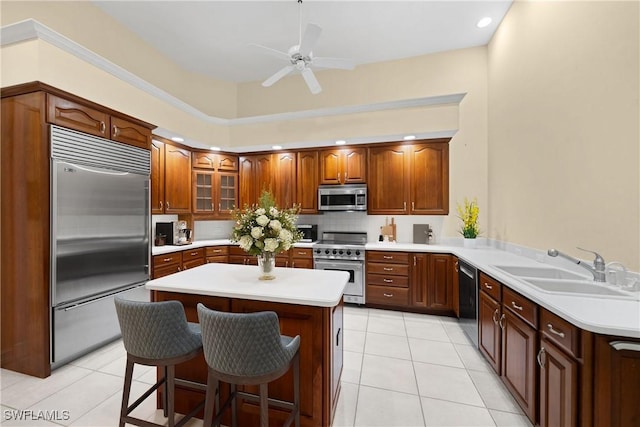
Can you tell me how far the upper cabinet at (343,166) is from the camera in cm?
430

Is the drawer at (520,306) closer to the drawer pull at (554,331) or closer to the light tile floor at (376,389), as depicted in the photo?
the drawer pull at (554,331)

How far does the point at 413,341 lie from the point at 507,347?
1096 millimetres

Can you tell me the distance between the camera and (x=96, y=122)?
8.76ft

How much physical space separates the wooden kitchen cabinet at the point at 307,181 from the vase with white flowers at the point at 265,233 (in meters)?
2.59

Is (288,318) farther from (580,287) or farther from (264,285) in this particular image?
Answer: (580,287)

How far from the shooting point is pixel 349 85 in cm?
412

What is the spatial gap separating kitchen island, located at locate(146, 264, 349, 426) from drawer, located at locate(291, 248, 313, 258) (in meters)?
2.27

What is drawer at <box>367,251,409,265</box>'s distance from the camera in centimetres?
375

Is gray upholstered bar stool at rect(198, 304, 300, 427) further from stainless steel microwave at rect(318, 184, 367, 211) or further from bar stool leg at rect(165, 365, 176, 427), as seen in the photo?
stainless steel microwave at rect(318, 184, 367, 211)

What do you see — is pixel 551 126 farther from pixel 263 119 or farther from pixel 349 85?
pixel 263 119

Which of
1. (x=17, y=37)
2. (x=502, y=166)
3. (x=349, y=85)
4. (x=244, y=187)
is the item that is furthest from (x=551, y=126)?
(x=17, y=37)

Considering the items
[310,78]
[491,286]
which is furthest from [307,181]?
[491,286]

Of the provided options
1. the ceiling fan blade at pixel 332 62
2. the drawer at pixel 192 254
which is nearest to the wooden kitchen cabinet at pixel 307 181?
the drawer at pixel 192 254

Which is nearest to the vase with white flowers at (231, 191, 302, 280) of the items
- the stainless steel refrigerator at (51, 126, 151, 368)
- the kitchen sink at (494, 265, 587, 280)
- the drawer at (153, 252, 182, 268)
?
the stainless steel refrigerator at (51, 126, 151, 368)
